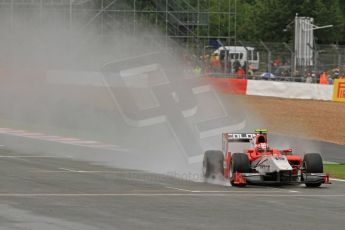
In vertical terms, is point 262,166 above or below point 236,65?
below

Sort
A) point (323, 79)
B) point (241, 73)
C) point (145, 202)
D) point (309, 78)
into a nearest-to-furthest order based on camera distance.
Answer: point (145, 202), point (323, 79), point (309, 78), point (241, 73)

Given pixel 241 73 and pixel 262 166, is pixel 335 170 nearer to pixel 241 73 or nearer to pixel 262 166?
pixel 262 166

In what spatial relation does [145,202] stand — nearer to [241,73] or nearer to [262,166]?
[262,166]

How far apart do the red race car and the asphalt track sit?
0.27 m

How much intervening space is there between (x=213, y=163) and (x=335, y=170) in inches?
240

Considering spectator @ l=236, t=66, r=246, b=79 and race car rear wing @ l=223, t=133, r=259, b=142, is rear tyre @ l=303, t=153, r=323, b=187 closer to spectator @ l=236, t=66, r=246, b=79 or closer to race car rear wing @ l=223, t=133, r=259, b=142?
race car rear wing @ l=223, t=133, r=259, b=142

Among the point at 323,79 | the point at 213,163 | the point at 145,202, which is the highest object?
the point at 323,79

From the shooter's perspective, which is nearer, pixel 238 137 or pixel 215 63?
pixel 238 137

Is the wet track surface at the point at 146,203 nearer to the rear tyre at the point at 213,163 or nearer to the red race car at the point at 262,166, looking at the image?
the red race car at the point at 262,166

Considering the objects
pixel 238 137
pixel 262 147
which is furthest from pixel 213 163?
pixel 262 147

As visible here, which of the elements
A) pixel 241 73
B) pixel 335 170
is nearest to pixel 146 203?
pixel 335 170

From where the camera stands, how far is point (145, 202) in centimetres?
1641

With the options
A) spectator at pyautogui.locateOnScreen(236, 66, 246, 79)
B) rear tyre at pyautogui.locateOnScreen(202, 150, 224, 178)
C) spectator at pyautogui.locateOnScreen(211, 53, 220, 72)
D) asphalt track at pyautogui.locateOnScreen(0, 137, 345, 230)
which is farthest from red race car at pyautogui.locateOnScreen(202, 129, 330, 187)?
spectator at pyautogui.locateOnScreen(236, 66, 246, 79)

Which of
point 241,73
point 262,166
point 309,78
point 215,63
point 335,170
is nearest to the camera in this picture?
point 262,166
